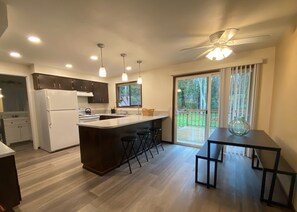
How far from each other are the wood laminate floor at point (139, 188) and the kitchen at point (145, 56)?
0.05 ft

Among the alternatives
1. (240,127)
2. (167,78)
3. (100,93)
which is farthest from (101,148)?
(100,93)

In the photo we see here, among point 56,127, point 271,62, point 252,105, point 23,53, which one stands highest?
point 23,53

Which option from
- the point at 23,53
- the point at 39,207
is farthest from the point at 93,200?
the point at 23,53

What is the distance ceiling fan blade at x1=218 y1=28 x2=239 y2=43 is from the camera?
5.73ft

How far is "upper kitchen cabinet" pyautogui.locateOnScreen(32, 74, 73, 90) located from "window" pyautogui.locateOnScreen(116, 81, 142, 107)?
1.75 m

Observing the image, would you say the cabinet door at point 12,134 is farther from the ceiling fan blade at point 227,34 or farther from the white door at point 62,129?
the ceiling fan blade at point 227,34

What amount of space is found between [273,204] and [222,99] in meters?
2.07

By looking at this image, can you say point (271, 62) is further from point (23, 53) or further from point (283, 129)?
point (23, 53)

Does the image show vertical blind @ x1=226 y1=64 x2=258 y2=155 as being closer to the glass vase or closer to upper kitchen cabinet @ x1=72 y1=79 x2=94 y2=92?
the glass vase

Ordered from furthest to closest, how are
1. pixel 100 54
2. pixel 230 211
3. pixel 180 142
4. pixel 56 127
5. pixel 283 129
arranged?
pixel 180 142, pixel 56 127, pixel 100 54, pixel 283 129, pixel 230 211

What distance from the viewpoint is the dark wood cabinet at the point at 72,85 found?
3.70m

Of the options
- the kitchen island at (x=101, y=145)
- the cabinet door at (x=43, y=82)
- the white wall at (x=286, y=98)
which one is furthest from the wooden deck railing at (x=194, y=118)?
the cabinet door at (x=43, y=82)

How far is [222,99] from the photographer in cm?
322

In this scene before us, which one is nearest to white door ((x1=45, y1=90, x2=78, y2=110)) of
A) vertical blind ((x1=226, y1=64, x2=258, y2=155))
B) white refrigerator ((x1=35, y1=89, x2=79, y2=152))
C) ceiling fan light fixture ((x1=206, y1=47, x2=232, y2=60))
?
white refrigerator ((x1=35, y1=89, x2=79, y2=152))
